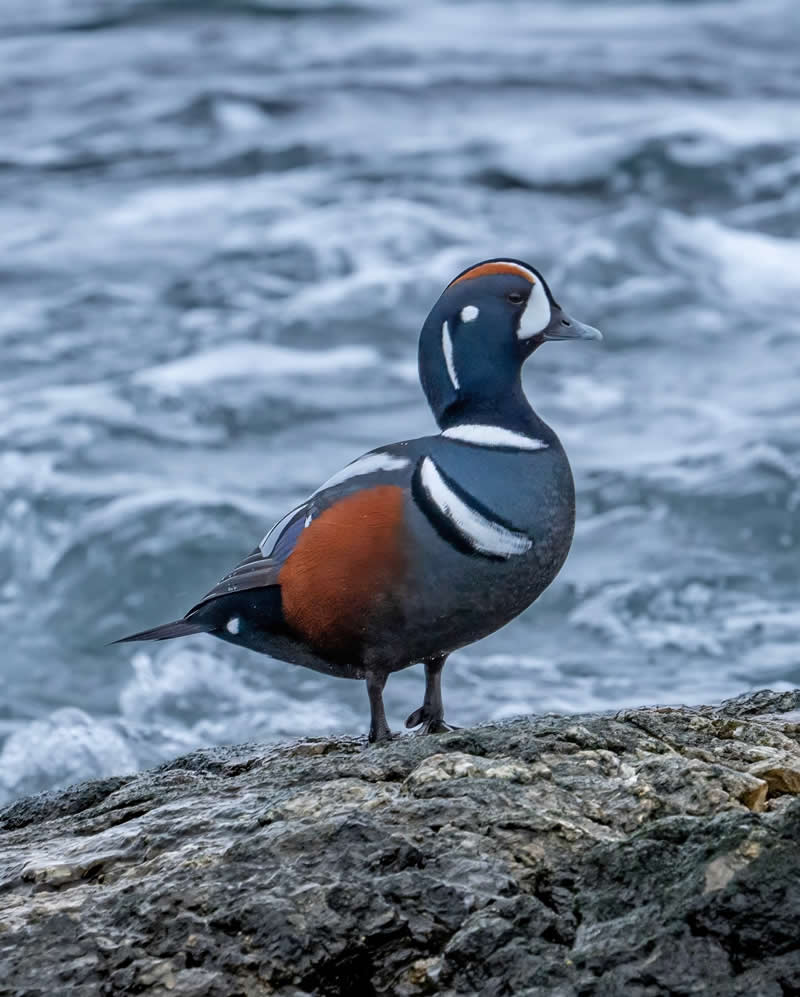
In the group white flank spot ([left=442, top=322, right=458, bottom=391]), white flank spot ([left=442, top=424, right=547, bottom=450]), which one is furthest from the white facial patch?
white flank spot ([left=442, top=424, right=547, bottom=450])

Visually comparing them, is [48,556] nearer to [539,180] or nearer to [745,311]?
[745,311]

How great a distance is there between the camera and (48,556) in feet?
32.0

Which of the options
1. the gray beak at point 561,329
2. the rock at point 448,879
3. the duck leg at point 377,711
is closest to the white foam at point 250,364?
the gray beak at point 561,329

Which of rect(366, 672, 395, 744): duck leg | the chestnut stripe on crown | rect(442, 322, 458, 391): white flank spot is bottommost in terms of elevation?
rect(366, 672, 395, 744): duck leg

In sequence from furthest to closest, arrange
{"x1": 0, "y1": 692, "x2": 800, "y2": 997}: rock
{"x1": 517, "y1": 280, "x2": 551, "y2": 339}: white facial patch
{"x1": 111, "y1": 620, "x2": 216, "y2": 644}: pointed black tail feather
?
{"x1": 517, "y1": 280, "x2": 551, "y2": 339}: white facial patch < {"x1": 111, "y1": 620, "x2": 216, "y2": 644}: pointed black tail feather < {"x1": 0, "y1": 692, "x2": 800, "y2": 997}: rock

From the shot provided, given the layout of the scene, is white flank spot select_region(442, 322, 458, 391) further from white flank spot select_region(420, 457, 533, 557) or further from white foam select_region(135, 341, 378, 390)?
white foam select_region(135, 341, 378, 390)

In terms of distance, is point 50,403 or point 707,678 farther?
point 50,403

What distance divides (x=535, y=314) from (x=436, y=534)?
0.73 m

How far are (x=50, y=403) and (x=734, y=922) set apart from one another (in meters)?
9.35

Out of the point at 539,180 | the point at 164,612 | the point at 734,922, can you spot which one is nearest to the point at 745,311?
the point at 539,180

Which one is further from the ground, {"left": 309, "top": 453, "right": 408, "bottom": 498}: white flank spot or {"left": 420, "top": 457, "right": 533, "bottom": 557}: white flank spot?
{"left": 309, "top": 453, "right": 408, "bottom": 498}: white flank spot

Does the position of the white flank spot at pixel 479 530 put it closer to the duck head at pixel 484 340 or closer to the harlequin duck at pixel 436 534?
the harlequin duck at pixel 436 534

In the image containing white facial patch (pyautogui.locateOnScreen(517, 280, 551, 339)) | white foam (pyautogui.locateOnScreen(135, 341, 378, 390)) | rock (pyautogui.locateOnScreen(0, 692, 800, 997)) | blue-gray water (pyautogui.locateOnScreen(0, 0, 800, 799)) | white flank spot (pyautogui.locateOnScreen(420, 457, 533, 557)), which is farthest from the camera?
white foam (pyautogui.locateOnScreen(135, 341, 378, 390))

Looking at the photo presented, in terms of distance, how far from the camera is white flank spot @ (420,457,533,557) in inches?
157
